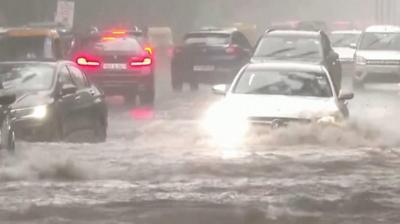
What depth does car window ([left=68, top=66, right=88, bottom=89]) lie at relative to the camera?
49.9ft

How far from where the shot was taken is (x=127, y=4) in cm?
6875

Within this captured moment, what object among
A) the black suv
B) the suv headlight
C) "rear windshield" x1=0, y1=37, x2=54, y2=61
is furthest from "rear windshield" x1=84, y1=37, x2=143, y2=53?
the suv headlight

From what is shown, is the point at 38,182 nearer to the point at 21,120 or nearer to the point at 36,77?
the point at 21,120

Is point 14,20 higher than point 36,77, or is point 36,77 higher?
point 36,77

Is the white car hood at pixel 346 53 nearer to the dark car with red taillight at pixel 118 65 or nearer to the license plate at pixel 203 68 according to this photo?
the license plate at pixel 203 68

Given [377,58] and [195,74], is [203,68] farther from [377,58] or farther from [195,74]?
[377,58]

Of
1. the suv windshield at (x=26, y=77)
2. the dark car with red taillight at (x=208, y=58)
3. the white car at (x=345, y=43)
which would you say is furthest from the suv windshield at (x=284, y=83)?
the white car at (x=345, y=43)

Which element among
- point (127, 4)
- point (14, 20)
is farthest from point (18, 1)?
point (127, 4)

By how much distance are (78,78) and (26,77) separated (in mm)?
795

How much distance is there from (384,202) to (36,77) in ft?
24.5

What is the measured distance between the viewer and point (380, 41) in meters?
32.5

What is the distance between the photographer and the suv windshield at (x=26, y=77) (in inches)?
577

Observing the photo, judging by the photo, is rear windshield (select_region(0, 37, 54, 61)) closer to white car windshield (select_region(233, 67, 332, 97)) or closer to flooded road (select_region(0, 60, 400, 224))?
white car windshield (select_region(233, 67, 332, 97))

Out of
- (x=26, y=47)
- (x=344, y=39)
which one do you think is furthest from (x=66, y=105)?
(x=344, y=39)
